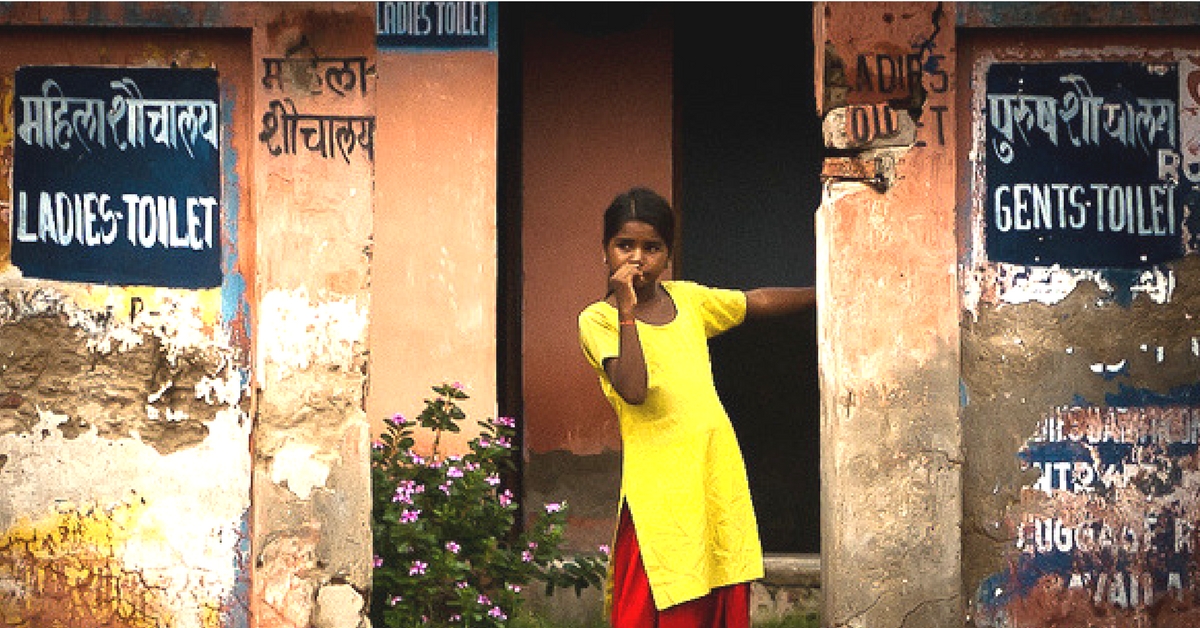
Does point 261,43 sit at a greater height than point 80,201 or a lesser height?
greater

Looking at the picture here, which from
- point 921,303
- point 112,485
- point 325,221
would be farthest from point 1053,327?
point 112,485

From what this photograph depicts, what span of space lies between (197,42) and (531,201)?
2.11 m

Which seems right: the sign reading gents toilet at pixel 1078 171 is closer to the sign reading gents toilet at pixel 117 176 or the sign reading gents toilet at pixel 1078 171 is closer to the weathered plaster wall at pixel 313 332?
the weathered plaster wall at pixel 313 332

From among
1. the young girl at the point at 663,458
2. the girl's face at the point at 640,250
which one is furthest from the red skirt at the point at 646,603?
the girl's face at the point at 640,250

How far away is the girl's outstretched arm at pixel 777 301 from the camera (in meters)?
4.91

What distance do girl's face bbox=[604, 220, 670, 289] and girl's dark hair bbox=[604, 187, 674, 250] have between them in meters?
0.01

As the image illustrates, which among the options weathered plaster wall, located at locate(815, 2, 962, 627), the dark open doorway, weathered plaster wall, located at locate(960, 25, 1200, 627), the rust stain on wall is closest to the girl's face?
weathered plaster wall, located at locate(815, 2, 962, 627)

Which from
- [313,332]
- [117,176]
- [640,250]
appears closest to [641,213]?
[640,250]

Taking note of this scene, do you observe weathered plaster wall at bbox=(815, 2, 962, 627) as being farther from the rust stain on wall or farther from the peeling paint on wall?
the rust stain on wall

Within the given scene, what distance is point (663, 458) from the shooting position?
4488mm

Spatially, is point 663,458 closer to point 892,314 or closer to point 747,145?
point 892,314

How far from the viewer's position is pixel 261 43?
5363 millimetres

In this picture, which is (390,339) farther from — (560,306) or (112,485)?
(112,485)

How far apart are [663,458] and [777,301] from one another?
737 mm
